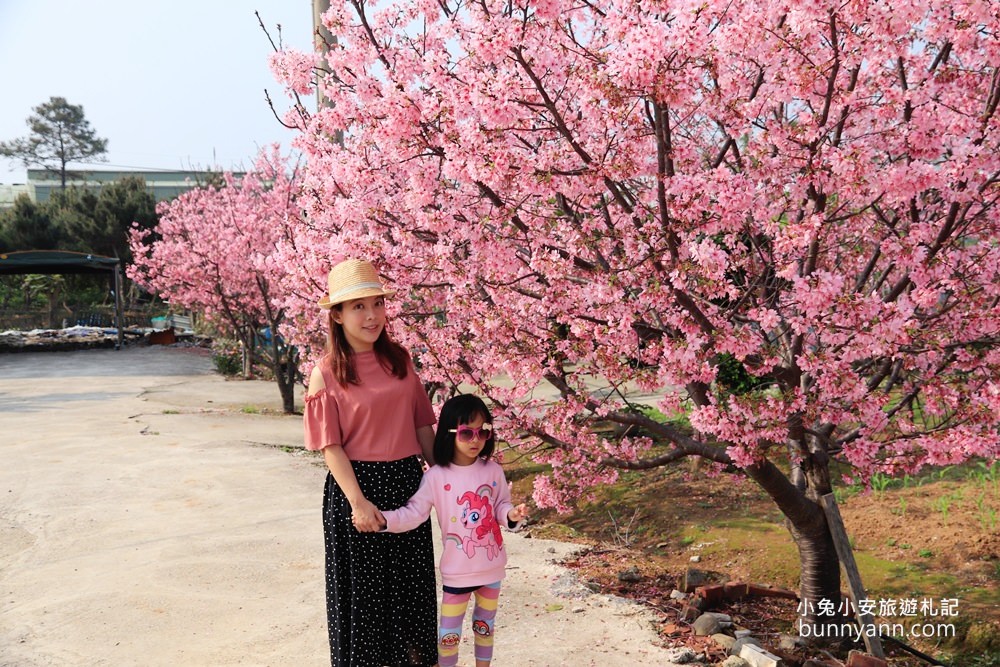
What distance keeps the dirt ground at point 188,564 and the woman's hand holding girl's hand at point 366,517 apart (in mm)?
1311

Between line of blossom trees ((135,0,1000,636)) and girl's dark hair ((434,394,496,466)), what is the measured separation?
2.69 feet

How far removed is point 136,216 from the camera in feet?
110

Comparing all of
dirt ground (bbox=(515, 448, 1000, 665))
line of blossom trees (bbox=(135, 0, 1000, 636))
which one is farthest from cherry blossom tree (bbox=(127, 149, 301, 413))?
line of blossom trees (bbox=(135, 0, 1000, 636))

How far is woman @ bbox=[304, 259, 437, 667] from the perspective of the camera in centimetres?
320

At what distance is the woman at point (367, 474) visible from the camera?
10.5 ft

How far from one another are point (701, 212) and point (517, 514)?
1.45m

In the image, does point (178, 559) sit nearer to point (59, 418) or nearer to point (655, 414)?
point (655, 414)

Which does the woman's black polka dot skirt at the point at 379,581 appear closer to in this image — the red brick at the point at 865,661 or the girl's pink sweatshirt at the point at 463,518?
the girl's pink sweatshirt at the point at 463,518

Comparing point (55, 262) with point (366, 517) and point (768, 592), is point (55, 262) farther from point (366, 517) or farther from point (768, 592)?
point (366, 517)

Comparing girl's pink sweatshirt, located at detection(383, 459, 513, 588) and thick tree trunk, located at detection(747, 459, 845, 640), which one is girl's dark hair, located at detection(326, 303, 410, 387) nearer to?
girl's pink sweatshirt, located at detection(383, 459, 513, 588)

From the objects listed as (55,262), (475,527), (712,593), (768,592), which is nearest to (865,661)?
(712,593)

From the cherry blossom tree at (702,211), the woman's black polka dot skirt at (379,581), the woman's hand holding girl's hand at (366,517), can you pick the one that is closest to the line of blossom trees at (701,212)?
the cherry blossom tree at (702,211)

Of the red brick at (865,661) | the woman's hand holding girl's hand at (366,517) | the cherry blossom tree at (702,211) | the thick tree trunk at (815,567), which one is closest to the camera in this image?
the woman's hand holding girl's hand at (366,517)

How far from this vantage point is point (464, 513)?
327 centimetres
